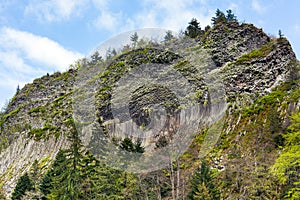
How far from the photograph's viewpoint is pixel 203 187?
16.5 metres

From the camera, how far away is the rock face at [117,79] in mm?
29639

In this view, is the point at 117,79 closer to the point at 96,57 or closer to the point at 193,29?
the point at 193,29

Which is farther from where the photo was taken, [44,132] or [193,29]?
[193,29]

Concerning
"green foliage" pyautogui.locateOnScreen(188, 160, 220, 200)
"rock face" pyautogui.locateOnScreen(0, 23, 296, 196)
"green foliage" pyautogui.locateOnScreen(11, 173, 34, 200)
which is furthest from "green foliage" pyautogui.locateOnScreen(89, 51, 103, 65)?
"green foliage" pyautogui.locateOnScreen(188, 160, 220, 200)

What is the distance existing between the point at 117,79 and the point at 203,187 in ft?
90.5

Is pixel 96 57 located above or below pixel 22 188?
above

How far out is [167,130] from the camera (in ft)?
89.8

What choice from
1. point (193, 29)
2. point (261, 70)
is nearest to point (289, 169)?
point (261, 70)

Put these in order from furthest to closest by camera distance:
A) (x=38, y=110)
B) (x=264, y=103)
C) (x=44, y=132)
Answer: (x=38, y=110) < (x=44, y=132) < (x=264, y=103)

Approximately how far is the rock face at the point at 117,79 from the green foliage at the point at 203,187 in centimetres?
1188

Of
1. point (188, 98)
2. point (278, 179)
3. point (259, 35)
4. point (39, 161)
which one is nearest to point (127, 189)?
point (278, 179)

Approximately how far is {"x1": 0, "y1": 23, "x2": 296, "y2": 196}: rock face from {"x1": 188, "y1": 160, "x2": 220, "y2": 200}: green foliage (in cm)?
1188

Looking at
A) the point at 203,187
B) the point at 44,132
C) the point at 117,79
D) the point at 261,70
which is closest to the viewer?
the point at 203,187

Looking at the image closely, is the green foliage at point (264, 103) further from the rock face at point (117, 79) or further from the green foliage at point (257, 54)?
the green foliage at point (257, 54)
